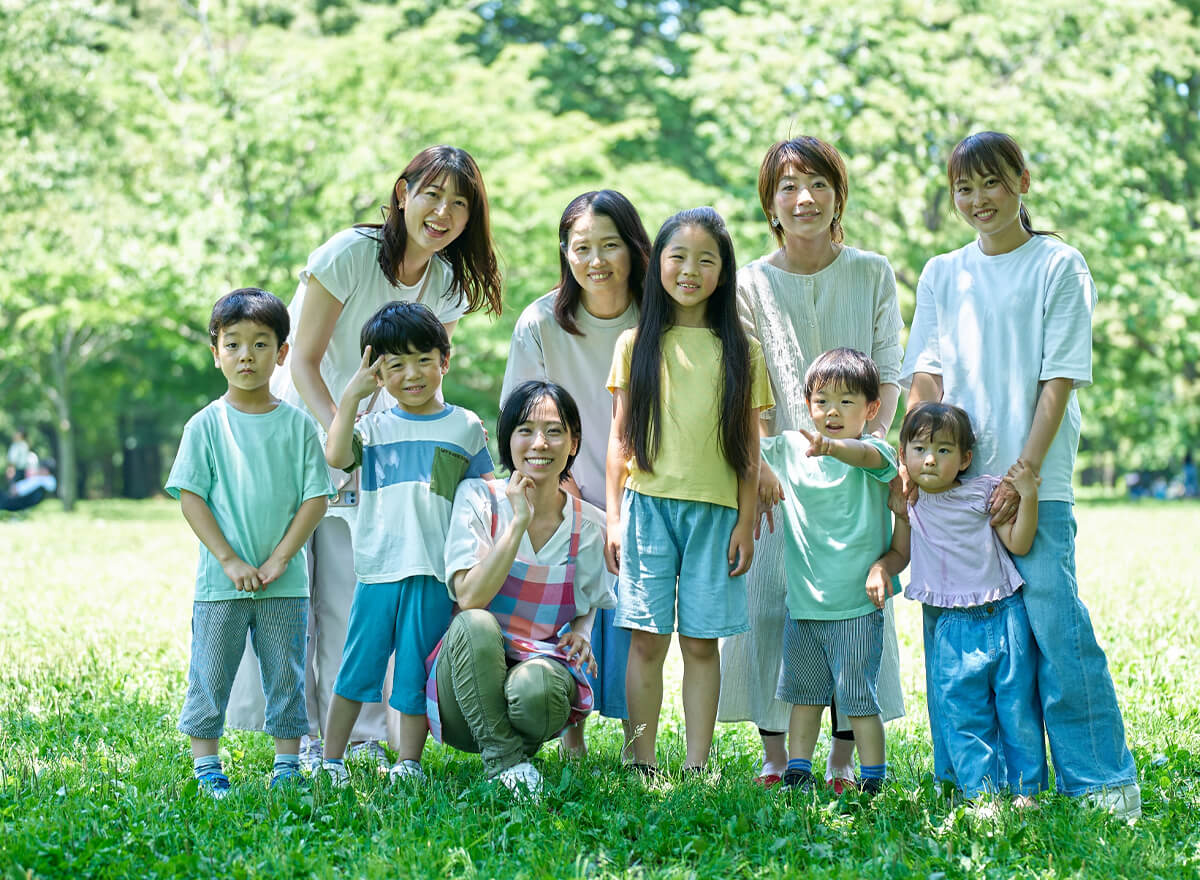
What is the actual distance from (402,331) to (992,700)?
2.27 m

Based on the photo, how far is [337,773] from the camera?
158 inches

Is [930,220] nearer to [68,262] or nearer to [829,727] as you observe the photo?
[68,262]

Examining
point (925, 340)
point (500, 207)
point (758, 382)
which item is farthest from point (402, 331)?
point (500, 207)

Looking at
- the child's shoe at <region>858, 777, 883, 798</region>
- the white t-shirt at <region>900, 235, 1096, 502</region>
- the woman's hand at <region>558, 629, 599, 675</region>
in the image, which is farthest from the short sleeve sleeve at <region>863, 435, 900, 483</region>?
the woman's hand at <region>558, 629, 599, 675</region>

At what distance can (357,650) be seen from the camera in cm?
411

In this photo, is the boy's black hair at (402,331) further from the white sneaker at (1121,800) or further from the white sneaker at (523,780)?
the white sneaker at (1121,800)

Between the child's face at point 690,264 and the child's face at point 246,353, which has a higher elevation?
the child's face at point 690,264

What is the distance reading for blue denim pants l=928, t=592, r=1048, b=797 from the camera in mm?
3781

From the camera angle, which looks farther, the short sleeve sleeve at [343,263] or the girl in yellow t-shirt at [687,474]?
the short sleeve sleeve at [343,263]

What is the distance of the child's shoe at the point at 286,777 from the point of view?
386 cm

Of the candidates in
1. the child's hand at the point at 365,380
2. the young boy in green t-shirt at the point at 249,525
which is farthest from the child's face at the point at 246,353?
the child's hand at the point at 365,380

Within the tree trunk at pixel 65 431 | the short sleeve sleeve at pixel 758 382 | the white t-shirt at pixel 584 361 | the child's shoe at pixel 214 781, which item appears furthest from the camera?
the tree trunk at pixel 65 431

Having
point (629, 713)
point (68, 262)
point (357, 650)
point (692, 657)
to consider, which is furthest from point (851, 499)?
point (68, 262)

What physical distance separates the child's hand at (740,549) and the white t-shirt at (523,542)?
46 centimetres
